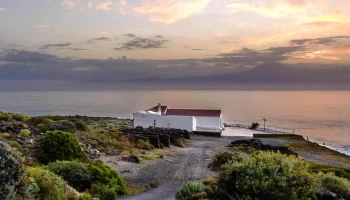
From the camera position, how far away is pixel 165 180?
2055cm

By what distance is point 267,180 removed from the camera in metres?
9.52

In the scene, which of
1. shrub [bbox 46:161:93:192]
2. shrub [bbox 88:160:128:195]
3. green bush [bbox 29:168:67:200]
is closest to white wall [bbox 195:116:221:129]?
shrub [bbox 88:160:128:195]

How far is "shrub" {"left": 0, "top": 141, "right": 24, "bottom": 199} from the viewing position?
28.4 feet

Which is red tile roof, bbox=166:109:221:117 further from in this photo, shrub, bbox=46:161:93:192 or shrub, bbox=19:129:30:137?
shrub, bbox=46:161:93:192

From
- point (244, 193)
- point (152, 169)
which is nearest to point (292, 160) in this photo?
point (244, 193)

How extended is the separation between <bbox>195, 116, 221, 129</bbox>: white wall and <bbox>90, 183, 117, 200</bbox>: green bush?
53150 mm

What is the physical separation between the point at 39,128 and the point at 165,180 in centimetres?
1448

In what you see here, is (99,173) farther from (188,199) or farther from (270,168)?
(270,168)

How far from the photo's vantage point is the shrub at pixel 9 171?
28.4ft

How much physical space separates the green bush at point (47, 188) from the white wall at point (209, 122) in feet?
183

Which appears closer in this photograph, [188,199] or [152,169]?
[188,199]

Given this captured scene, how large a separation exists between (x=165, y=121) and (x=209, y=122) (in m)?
9.46

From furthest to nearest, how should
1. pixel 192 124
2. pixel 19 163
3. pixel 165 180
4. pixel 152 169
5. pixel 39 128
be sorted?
pixel 192 124
pixel 39 128
pixel 152 169
pixel 165 180
pixel 19 163

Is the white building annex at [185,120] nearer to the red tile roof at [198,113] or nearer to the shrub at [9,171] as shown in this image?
the red tile roof at [198,113]
